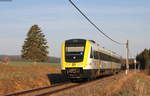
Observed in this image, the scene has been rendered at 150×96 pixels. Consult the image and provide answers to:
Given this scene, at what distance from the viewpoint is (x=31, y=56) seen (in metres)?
90.3

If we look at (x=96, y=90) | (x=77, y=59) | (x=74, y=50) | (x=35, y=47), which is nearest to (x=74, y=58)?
(x=77, y=59)

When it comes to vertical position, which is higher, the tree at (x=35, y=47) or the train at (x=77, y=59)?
the tree at (x=35, y=47)

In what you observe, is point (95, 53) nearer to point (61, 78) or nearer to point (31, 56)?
point (61, 78)

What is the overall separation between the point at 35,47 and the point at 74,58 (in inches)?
2489

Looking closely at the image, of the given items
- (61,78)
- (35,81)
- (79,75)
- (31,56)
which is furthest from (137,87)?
(31,56)

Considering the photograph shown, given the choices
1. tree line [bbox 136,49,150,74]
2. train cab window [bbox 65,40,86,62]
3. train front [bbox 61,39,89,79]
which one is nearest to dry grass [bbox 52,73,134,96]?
train front [bbox 61,39,89,79]

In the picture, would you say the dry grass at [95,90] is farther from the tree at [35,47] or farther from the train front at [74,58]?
the tree at [35,47]

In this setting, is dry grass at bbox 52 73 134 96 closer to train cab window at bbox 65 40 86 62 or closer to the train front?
the train front

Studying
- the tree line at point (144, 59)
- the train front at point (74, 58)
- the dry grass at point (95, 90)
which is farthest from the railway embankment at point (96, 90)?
the tree line at point (144, 59)

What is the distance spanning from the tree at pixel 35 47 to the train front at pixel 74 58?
6101cm

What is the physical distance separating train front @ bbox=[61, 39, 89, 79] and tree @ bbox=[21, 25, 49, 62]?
61011mm

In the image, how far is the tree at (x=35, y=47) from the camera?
90312 millimetres

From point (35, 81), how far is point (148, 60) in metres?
56.3

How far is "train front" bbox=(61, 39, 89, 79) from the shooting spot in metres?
28.6
